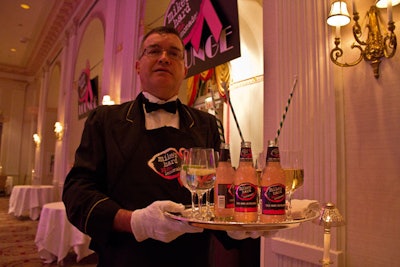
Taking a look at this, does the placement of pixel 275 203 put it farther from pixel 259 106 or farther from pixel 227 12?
pixel 259 106

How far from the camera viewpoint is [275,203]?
3.45 ft

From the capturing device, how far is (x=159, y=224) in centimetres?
108

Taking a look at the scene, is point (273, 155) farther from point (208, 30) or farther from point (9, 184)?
point (9, 184)

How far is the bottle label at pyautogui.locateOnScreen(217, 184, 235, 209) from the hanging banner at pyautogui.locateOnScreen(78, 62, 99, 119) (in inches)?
251

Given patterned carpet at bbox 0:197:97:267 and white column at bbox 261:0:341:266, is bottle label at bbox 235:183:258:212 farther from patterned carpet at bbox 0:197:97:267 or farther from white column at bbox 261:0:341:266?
patterned carpet at bbox 0:197:97:267

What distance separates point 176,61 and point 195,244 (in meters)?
0.83

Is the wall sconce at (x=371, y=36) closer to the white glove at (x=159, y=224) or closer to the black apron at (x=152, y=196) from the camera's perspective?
the black apron at (x=152, y=196)

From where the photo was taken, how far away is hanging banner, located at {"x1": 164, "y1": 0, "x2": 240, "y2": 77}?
10.0 ft

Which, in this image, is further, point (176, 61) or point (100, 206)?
point (176, 61)

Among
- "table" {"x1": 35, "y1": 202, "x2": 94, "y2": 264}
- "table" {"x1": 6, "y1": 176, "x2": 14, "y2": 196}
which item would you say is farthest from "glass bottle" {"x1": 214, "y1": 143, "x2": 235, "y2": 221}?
"table" {"x1": 6, "y1": 176, "x2": 14, "y2": 196}

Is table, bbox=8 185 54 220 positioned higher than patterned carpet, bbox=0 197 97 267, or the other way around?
table, bbox=8 185 54 220

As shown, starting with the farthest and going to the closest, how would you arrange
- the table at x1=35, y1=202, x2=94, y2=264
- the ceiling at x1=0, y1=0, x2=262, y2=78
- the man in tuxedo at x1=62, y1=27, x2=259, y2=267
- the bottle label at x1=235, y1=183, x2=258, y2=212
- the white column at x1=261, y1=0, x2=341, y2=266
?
the ceiling at x1=0, y1=0, x2=262, y2=78
the table at x1=35, y1=202, x2=94, y2=264
the white column at x1=261, y1=0, x2=341, y2=266
the man in tuxedo at x1=62, y1=27, x2=259, y2=267
the bottle label at x1=235, y1=183, x2=258, y2=212

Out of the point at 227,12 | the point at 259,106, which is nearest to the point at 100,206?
the point at 227,12

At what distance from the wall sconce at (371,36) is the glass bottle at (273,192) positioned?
→ 1.13 metres
